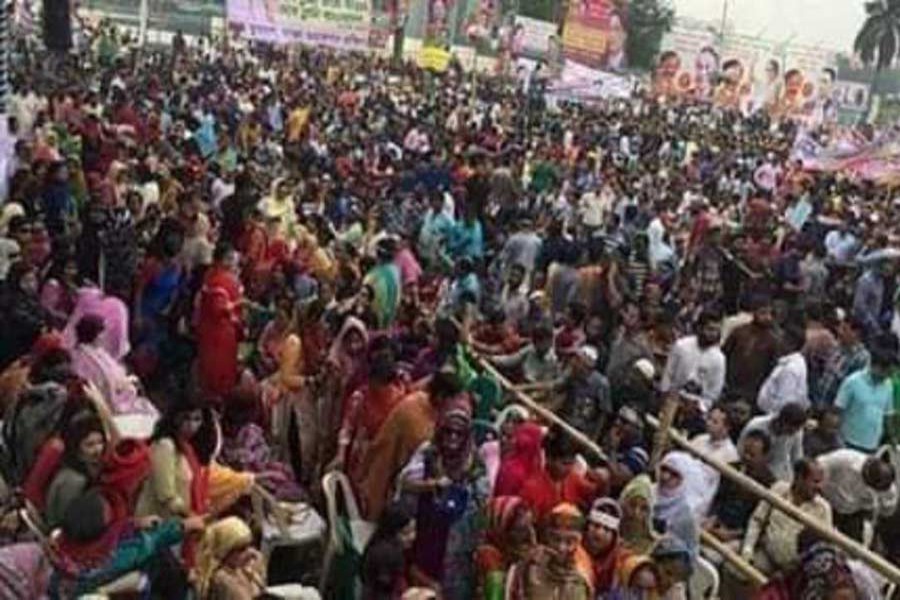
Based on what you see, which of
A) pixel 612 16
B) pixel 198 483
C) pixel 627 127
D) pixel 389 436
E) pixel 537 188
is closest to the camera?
pixel 198 483

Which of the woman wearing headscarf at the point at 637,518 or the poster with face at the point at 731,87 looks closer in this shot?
the woman wearing headscarf at the point at 637,518

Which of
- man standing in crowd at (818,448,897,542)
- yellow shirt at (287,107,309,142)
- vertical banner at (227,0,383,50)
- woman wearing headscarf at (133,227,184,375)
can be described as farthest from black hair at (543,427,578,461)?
vertical banner at (227,0,383,50)

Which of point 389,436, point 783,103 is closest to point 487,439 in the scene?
point 389,436

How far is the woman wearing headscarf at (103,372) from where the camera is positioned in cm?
682

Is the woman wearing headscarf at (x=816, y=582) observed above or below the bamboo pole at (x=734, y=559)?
above

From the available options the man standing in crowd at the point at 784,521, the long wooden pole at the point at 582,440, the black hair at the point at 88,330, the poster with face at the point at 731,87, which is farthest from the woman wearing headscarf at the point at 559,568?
the poster with face at the point at 731,87

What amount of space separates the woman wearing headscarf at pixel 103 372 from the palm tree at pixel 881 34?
6488 centimetres

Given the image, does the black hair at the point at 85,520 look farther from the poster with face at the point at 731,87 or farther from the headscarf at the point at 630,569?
the poster with face at the point at 731,87

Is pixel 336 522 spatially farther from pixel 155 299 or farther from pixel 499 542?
pixel 155 299

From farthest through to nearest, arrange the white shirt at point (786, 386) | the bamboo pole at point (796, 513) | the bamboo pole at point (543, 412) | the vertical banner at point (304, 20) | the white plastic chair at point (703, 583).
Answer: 1. the vertical banner at point (304, 20)
2. the white shirt at point (786, 386)
3. the bamboo pole at point (543, 412)
4. the white plastic chair at point (703, 583)
5. the bamboo pole at point (796, 513)

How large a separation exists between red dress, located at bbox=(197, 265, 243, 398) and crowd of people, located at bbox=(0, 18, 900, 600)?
0.06 feet

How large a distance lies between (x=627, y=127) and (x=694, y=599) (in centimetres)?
2329

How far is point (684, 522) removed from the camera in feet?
19.8

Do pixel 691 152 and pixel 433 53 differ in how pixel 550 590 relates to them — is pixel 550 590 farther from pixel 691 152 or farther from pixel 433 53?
pixel 433 53
